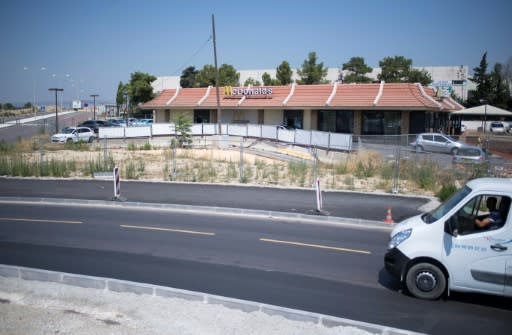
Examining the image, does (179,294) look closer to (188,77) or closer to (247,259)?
(247,259)

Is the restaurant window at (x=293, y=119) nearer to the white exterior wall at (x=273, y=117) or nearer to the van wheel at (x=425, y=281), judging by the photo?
the white exterior wall at (x=273, y=117)

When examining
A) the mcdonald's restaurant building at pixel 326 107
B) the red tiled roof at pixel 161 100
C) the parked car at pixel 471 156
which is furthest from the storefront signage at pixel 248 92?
the parked car at pixel 471 156

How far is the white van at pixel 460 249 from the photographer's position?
732cm

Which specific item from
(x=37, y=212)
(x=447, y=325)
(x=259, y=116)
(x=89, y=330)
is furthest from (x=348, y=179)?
(x=259, y=116)

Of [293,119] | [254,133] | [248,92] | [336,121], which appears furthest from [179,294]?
[248,92]

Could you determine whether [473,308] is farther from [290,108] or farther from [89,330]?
[290,108]

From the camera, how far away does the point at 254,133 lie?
4294cm

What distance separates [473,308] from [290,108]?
4107 cm

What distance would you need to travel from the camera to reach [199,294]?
7.39 meters

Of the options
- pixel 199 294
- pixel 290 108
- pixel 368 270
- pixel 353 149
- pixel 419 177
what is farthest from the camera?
pixel 290 108

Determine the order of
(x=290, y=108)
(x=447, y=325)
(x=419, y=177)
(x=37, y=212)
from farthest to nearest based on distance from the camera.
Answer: (x=290, y=108) < (x=419, y=177) < (x=37, y=212) < (x=447, y=325)

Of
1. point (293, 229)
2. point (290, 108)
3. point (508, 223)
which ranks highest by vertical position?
point (290, 108)

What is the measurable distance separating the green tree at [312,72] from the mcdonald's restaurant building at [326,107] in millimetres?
14525

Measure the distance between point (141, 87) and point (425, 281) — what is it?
6848cm
